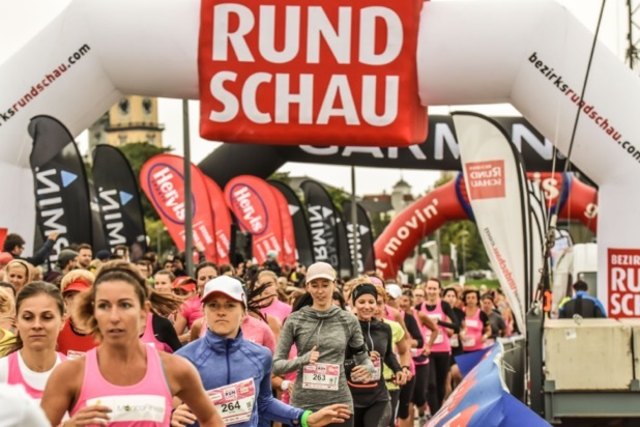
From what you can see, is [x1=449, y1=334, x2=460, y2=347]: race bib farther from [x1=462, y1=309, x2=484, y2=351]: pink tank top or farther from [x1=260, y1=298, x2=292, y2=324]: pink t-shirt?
[x1=260, y1=298, x2=292, y2=324]: pink t-shirt

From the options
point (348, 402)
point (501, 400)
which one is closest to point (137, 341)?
point (501, 400)

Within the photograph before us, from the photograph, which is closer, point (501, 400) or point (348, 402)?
point (501, 400)

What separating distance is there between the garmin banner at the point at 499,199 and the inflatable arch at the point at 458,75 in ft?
2.59

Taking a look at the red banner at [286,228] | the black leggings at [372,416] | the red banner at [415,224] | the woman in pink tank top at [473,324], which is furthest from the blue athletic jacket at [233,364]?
the red banner at [415,224]

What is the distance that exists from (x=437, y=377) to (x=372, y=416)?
7.03 metres

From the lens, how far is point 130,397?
4.59m

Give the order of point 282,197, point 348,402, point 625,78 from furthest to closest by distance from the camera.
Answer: point 282,197 < point 625,78 < point 348,402

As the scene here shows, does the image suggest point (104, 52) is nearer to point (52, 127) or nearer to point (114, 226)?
point (52, 127)

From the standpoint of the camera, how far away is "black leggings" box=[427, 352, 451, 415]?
1658cm

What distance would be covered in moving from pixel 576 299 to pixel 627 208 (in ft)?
3.67

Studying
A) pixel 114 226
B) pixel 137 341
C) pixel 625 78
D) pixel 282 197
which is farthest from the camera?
pixel 282 197

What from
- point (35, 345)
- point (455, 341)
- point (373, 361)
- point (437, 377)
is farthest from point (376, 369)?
point (455, 341)

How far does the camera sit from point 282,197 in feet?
104

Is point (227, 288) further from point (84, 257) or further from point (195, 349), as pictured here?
point (84, 257)
